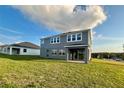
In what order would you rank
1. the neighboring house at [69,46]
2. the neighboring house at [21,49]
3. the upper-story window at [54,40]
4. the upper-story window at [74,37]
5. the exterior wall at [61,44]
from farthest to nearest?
the neighboring house at [21,49]
the upper-story window at [54,40]
the upper-story window at [74,37]
the exterior wall at [61,44]
the neighboring house at [69,46]

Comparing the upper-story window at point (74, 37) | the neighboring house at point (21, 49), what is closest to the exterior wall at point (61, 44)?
the upper-story window at point (74, 37)

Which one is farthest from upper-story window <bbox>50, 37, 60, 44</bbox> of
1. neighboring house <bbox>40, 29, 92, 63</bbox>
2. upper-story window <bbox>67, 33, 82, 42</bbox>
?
upper-story window <bbox>67, 33, 82, 42</bbox>

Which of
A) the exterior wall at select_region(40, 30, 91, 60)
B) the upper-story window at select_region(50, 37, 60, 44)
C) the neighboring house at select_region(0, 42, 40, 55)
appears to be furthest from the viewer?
the neighboring house at select_region(0, 42, 40, 55)

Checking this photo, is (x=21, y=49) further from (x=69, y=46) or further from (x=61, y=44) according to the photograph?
(x=69, y=46)

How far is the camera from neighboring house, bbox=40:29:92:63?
18.3 meters

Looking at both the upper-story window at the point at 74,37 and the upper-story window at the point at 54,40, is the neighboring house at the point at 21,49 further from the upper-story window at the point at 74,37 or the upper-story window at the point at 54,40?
the upper-story window at the point at 74,37

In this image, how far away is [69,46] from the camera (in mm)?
19297

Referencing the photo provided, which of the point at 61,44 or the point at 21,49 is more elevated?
the point at 61,44

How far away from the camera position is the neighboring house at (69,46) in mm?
18337

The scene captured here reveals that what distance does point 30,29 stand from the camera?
2617 centimetres

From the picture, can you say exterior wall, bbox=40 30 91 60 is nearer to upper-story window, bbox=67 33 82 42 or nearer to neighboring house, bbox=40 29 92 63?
neighboring house, bbox=40 29 92 63

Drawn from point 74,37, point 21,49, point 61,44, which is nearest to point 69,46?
point 74,37
